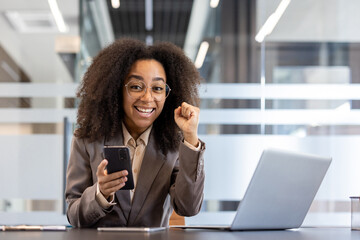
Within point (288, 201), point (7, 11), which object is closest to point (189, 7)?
point (7, 11)

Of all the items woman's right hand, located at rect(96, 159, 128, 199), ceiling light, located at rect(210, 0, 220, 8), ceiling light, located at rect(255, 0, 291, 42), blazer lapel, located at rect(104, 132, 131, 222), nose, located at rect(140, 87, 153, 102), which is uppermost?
ceiling light, located at rect(210, 0, 220, 8)

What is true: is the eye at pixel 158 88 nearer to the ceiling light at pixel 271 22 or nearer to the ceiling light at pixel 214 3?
the ceiling light at pixel 271 22

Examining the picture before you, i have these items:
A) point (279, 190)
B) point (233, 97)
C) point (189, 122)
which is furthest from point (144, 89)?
point (233, 97)

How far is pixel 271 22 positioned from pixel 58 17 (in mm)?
1624

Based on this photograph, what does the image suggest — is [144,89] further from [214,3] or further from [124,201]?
[214,3]

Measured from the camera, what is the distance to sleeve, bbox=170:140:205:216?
1892 millimetres

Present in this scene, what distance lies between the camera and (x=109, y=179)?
5.61 ft

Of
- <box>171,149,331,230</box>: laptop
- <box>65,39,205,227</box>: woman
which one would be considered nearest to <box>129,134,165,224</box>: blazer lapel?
<box>65,39,205,227</box>: woman

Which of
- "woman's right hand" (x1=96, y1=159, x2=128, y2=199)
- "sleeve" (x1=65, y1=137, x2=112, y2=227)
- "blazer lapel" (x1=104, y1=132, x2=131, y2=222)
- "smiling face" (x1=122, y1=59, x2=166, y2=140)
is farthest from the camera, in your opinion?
"smiling face" (x1=122, y1=59, x2=166, y2=140)

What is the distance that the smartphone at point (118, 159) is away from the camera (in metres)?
1.61

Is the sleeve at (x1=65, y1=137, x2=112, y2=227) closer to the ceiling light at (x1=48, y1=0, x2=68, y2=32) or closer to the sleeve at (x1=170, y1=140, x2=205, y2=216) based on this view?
the sleeve at (x1=170, y1=140, x2=205, y2=216)

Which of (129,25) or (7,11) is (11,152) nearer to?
(7,11)

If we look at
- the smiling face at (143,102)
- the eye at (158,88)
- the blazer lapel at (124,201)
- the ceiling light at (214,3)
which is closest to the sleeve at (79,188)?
the blazer lapel at (124,201)

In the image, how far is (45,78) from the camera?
4.23 metres
